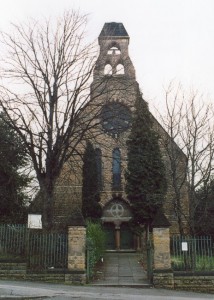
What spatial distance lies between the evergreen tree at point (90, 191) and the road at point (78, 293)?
15.1 metres

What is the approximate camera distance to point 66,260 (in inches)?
579

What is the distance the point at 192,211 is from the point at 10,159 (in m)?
11.3

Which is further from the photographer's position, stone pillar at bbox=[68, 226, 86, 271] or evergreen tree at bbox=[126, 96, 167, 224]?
evergreen tree at bbox=[126, 96, 167, 224]

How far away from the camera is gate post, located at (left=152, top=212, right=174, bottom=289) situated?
13930mm

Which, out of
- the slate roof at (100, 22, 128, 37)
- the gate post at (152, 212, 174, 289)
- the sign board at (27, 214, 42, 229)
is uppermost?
the slate roof at (100, 22, 128, 37)

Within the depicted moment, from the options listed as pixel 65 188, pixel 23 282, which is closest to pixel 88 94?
pixel 23 282

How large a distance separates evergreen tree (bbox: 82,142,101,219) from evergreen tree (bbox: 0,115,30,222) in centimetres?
440

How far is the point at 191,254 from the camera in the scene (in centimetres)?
1457

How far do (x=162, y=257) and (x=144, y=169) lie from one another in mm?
13638

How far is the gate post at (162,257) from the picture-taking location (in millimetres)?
13930

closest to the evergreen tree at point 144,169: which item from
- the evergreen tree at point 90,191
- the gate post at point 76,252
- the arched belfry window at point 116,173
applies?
the evergreen tree at point 90,191

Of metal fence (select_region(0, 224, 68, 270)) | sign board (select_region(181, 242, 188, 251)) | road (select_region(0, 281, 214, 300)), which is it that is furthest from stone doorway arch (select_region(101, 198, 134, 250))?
road (select_region(0, 281, 214, 300))

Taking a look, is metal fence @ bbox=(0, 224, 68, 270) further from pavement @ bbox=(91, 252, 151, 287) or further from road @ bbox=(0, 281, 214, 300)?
pavement @ bbox=(91, 252, 151, 287)

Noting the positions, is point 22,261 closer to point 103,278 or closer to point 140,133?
point 103,278
